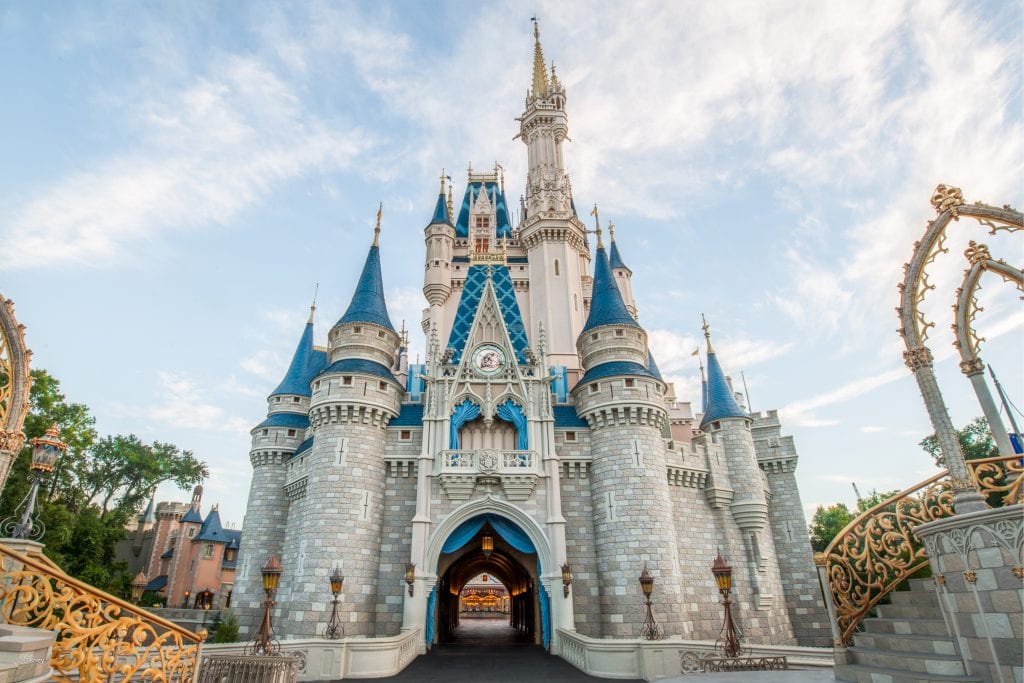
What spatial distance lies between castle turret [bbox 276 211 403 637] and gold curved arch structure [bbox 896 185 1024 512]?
18013 millimetres

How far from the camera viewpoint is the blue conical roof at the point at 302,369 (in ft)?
90.4

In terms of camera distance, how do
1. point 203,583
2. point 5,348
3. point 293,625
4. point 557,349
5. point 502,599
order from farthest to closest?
point 502,599 < point 203,583 < point 557,349 < point 293,625 < point 5,348

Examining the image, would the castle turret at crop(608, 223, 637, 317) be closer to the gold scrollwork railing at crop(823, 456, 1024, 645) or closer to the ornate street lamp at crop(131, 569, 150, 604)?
the gold scrollwork railing at crop(823, 456, 1024, 645)

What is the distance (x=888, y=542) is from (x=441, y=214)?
31.5m

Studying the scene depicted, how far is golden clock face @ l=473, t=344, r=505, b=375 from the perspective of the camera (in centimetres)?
2356

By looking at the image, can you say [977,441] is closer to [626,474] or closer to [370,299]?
[626,474]

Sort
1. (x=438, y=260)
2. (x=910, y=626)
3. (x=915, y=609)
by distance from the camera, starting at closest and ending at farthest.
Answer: (x=910, y=626) → (x=915, y=609) → (x=438, y=260)

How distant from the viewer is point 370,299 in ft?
82.4

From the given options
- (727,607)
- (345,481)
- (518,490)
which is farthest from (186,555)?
(727,607)

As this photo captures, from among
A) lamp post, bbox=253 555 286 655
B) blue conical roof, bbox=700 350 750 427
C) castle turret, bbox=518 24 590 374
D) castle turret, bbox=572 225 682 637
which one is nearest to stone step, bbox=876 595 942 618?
castle turret, bbox=572 225 682 637

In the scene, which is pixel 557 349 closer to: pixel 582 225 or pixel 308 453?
pixel 582 225

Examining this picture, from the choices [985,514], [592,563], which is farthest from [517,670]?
[985,514]

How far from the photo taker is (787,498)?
25.8 m

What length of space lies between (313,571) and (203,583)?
28.7 m
